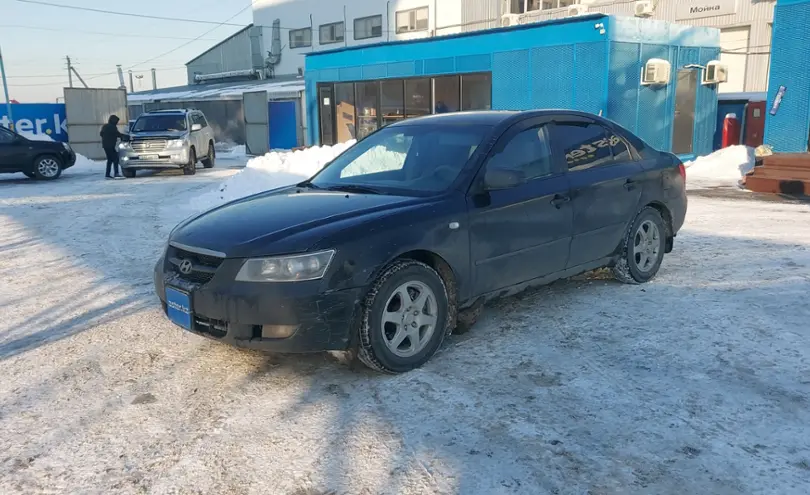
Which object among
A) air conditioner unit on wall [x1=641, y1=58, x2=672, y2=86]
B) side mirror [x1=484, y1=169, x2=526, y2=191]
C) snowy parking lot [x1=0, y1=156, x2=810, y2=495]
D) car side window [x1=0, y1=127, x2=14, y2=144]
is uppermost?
air conditioner unit on wall [x1=641, y1=58, x2=672, y2=86]

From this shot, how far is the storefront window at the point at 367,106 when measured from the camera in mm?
21000

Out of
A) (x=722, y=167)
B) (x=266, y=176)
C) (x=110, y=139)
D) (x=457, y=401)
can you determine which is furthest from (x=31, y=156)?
(x=722, y=167)

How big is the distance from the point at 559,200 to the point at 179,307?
2.87 m

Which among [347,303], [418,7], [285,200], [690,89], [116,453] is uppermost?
[418,7]

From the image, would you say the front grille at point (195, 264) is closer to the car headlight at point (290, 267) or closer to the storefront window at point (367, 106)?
the car headlight at point (290, 267)

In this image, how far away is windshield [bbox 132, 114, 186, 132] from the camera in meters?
18.8

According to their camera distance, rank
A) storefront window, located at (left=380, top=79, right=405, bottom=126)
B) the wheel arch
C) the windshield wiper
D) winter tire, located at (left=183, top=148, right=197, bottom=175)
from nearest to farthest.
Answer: the windshield wiper, the wheel arch, winter tire, located at (left=183, top=148, right=197, bottom=175), storefront window, located at (left=380, top=79, right=405, bottom=126)

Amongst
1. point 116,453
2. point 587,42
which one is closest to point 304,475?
point 116,453

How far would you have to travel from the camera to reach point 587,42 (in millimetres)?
15492

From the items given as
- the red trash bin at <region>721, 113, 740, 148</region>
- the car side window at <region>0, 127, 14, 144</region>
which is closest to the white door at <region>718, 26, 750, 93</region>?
the red trash bin at <region>721, 113, 740, 148</region>

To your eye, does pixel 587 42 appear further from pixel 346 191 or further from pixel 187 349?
pixel 187 349

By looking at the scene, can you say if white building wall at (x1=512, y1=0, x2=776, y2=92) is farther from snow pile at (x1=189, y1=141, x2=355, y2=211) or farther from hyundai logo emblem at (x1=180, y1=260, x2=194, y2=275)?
hyundai logo emblem at (x1=180, y1=260, x2=194, y2=275)

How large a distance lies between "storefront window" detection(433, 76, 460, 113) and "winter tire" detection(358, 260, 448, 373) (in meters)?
14.7

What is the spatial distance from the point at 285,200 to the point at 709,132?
17188 millimetres
